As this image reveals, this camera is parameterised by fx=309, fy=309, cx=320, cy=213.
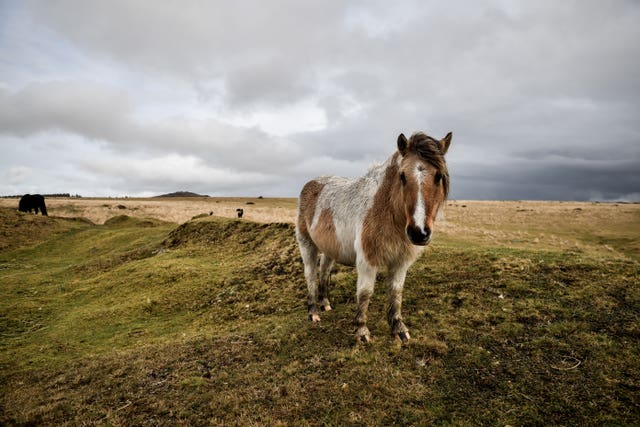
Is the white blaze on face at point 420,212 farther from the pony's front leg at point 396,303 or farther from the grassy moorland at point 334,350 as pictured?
the grassy moorland at point 334,350

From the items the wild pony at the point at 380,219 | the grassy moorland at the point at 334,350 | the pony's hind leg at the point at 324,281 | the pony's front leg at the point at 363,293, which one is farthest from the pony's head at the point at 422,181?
the pony's hind leg at the point at 324,281

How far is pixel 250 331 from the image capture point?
772 cm

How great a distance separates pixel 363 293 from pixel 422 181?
2.56m

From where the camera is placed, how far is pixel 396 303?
627 centimetres

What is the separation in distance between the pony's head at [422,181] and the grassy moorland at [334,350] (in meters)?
2.46

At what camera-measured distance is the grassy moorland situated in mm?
4523

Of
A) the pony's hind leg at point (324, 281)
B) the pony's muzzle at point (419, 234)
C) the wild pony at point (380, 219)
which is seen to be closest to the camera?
the pony's muzzle at point (419, 234)

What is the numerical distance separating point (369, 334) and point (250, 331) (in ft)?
10.2

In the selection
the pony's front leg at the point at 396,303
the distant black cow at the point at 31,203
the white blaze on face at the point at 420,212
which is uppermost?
the distant black cow at the point at 31,203

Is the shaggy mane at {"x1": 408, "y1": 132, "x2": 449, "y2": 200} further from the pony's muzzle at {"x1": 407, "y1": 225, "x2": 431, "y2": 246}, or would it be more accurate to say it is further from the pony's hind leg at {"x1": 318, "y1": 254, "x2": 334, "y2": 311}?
the pony's hind leg at {"x1": 318, "y1": 254, "x2": 334, "y2": 311}

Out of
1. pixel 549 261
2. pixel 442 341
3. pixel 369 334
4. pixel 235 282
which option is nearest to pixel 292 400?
pixel 369 334

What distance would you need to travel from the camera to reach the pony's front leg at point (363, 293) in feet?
19.4

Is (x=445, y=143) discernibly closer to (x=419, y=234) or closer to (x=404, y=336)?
(x=419, y=234)

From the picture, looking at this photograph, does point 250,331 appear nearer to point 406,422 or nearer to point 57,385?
point 57,385
